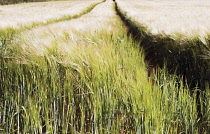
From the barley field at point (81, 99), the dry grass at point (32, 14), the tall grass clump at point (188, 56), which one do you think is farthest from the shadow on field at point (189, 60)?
the dry grass at point (32, 14)

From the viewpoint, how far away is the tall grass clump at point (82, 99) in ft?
4.12

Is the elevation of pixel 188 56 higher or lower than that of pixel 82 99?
higher

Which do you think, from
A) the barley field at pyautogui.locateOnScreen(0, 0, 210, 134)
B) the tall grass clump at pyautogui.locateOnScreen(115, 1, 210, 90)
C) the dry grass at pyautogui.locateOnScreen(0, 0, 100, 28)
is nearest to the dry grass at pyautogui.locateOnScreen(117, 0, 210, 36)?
the tall grass clump at pyautogui.locateOnScreen(115, 1, 210, 90)

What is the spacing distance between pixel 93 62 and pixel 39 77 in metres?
0.36

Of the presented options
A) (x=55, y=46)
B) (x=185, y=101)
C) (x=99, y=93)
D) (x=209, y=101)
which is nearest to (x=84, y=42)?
(x=55, y=46)

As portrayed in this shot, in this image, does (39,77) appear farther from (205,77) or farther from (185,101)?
(205,77)

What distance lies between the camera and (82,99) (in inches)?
52.6

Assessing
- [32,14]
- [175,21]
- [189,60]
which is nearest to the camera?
[189,60]

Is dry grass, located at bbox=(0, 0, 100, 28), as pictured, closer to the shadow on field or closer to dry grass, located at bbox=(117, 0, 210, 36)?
dry grass, located at bbox=(117, 0, 210, 36)

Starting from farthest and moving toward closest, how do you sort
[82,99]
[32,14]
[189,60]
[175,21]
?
[32,14]
[175,21]
[189,60]
[82,99]

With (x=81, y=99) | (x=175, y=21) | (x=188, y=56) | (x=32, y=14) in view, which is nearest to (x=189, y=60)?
(x=188, y=56)

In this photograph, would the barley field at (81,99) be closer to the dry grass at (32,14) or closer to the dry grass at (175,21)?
the dry grass at (175,21)

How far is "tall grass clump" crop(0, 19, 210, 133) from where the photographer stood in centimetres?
126

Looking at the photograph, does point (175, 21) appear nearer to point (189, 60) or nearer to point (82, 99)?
point (189, 60)
